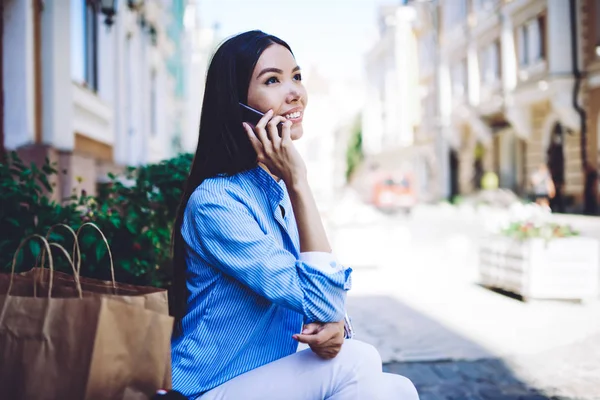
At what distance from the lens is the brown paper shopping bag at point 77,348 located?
127 centimetres

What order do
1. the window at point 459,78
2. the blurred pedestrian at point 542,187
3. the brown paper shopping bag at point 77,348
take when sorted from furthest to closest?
the window at point 459,78, the blurred pedestrian at point 542,187, the brown paper shopping bag at point 77,348

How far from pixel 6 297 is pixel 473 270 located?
26.2 ft

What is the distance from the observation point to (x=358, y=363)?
166cm

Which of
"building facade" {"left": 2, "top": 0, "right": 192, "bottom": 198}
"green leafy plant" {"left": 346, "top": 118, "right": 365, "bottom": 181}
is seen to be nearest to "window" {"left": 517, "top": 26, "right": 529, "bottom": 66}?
"building facade" {"left": 2, "top": 0, "right": 192, "bottom": 198}

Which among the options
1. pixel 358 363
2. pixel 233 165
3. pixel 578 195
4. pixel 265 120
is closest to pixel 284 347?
pixel 358 363

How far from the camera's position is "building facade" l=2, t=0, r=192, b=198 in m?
6.29

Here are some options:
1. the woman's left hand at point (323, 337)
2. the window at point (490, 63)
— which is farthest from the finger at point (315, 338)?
the window at point (490, 63)

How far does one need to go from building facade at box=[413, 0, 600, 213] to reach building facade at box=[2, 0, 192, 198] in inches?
473

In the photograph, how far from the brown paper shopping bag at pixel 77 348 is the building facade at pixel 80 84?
2.90m

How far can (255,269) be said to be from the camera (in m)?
1.58

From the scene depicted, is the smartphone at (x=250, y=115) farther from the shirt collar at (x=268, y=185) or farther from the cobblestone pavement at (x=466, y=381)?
the cobblestone pavement at (x=466, y=381)

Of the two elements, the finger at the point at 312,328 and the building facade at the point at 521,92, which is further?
the building facade at the point at 521,92

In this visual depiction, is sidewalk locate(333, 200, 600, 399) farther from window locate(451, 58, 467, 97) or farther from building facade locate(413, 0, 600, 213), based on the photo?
window locate(451, 58, 467, 97)

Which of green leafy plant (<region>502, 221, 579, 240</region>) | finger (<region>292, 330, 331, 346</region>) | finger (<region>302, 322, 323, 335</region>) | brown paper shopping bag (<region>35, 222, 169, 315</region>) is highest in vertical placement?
brown paper shopping bag (<region>35, 222, 169, 315</region>)
